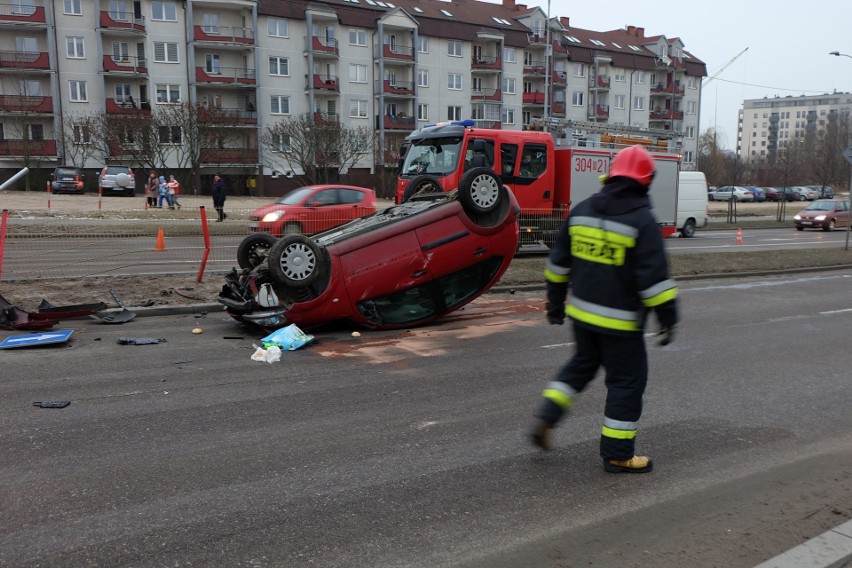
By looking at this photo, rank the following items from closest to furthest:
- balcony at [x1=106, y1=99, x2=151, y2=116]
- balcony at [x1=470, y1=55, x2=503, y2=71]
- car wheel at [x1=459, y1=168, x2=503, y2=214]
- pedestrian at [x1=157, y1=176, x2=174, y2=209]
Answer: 1. car wheel at [x1=459, y1=168, x2=503, y2=214]
2. pedestrian at [x1=157, y1=176, x2=174, y2=209]
3. balcony at [x1=106, y1=99, x2=151, y2=116]
4. balcony at [x1=470, y1=55, x2=503, y2=71]

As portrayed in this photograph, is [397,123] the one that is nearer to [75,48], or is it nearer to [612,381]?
[75,48]

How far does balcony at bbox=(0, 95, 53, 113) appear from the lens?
46.2 m

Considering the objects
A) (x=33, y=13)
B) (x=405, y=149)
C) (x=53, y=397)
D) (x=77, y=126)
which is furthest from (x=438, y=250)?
(x=33, y=13)

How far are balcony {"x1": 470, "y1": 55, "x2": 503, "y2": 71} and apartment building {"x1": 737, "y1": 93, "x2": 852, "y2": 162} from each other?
5407 inches

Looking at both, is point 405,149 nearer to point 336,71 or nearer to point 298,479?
point 298,479

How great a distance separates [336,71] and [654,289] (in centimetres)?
5660

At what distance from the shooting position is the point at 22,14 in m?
47.3

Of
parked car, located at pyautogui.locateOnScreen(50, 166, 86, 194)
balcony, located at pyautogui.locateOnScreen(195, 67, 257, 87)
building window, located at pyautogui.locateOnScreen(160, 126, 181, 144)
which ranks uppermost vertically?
balcony, located at pyautogui.locateOnScreen(195, 67, 257, 87)

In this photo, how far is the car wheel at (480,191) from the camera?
862 cm

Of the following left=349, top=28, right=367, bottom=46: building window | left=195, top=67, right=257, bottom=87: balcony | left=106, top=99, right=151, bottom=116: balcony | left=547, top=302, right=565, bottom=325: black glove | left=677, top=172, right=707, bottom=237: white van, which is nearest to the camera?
left=547, top=302, right=565, bottom=325: black glove

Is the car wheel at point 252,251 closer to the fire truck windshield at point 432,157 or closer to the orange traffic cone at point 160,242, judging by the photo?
the orange traffic cone at point 160,242

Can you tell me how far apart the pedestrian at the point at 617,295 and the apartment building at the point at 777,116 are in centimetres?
19552

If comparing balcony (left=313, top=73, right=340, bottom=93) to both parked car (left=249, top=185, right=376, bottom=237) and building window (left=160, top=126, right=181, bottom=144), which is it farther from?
parked car (left=249, top=185, right=376, bottom=237)

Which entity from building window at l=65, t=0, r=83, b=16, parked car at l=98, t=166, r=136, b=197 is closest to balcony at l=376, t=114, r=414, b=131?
building window at l=65, t=0, r=83, b=16
